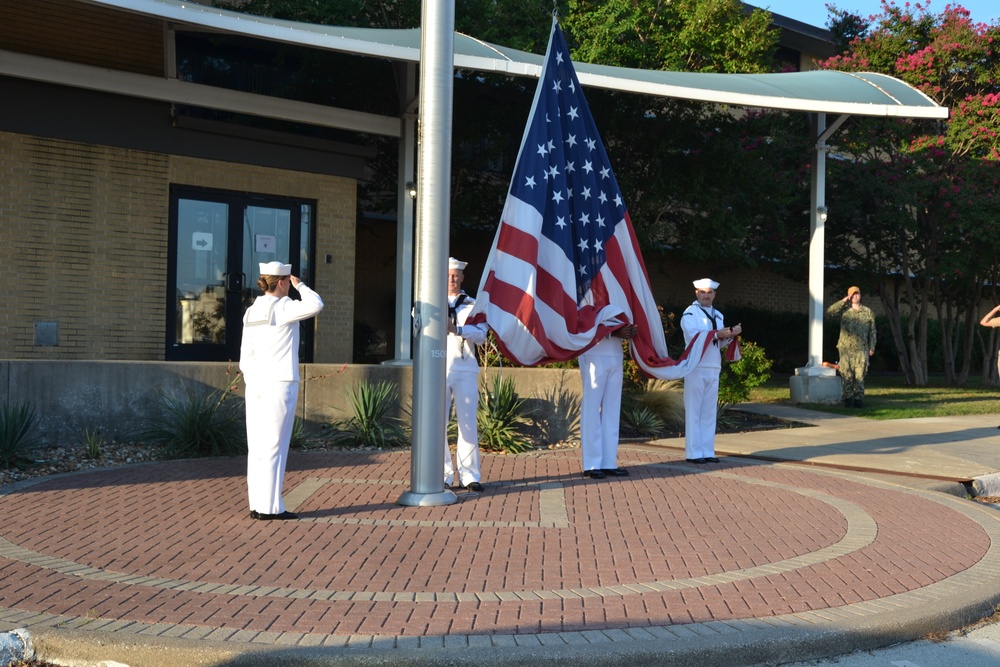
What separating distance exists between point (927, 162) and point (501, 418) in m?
14.1

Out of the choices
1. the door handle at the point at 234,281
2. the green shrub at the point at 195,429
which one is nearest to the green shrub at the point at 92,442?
the green shrub at the point at 195,429

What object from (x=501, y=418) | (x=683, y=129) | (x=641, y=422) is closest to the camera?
(x=501, y=418)

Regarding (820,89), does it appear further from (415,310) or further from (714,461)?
(415,310)

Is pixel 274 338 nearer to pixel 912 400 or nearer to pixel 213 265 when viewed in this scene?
pixel 213 265

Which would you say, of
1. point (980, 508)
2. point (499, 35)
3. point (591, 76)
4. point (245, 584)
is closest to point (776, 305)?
point (499, 35)

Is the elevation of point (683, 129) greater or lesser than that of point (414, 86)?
greater

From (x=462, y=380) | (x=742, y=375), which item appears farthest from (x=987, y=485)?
(x=462, y=380)

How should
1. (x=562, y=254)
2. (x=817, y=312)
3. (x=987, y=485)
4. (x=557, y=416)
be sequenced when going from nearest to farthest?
(x=562, y=254) → (x=987, y=485) → (x=557, y=416) → (x=817, y=312)

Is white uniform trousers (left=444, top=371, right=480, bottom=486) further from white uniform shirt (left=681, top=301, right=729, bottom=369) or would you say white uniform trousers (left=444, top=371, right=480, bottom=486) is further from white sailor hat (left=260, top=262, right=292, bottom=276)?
white uniform shirt (left=681, top=301, right=729, bottom=369)

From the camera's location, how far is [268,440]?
7.70 metres

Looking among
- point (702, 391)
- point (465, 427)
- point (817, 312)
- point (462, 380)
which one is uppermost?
point (817, 312)

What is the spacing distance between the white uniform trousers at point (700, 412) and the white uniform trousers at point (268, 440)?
5.01 meters

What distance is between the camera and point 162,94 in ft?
48.5

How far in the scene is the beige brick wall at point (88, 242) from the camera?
14375mm
